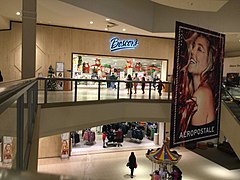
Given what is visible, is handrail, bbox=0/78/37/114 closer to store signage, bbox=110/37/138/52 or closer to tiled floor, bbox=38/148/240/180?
tiled floor, bbox=38/148/240/180

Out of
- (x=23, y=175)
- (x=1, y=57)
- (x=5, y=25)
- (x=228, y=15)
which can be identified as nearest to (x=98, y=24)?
(x=5, y=25)

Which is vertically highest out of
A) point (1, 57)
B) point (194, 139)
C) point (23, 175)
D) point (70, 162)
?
point (1, 57)

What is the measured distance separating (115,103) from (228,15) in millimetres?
7563

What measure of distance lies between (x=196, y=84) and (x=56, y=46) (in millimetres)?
8125

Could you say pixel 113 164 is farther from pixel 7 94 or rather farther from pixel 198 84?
pixel 7 94

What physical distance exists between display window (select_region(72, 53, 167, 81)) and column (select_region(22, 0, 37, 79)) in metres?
6.79

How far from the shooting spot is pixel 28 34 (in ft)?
24.2

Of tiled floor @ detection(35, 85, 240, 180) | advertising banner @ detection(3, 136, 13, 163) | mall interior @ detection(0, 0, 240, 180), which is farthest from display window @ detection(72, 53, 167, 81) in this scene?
advertising banner @ detection(3, 136, 13, 163)

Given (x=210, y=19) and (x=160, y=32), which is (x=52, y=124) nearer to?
(x=160, y=32)

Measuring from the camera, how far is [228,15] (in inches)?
486

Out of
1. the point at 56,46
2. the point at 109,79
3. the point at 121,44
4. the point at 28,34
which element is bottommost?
the point at 109,79

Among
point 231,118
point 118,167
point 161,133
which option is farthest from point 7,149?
point 161,133

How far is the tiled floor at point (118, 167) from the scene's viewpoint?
10.9 metres

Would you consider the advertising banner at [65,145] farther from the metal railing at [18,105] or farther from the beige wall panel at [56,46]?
the metal railing at [18,105]
